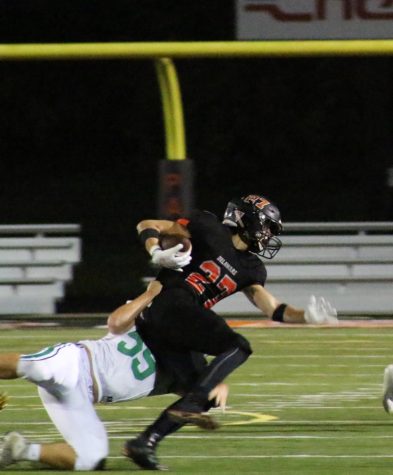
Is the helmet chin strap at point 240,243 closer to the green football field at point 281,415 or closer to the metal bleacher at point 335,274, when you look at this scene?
the green football field at point 281,415

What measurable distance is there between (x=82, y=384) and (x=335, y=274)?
9685 millimetres

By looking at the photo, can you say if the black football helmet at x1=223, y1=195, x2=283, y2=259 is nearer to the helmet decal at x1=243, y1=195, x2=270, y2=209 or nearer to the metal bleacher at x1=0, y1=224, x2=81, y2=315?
the helmet decal at x1=243, y1=195, x2=270, y2=209

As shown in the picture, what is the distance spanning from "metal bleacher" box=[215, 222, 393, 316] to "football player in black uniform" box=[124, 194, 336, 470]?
27.2ft

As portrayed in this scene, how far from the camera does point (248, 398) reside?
12.2 metres

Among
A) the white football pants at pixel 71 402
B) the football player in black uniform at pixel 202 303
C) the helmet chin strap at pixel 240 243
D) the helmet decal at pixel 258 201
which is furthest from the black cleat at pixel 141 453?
the helmet decal at pixel 258 201

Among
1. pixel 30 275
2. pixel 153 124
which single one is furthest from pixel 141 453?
pixel 153 124

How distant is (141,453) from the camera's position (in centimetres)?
881

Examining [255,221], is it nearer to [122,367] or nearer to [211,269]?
[211,269]

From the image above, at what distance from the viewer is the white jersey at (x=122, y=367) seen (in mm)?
8930

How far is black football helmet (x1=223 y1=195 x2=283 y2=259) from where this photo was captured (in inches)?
373

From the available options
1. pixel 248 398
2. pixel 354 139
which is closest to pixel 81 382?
pixel 248 398

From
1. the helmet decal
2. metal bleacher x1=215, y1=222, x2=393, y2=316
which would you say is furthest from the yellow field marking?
metal bleacher x1=215, y1=222, x2=393, y2=316

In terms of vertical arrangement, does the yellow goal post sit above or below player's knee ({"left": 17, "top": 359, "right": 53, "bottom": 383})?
above

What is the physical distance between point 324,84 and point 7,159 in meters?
9.20
